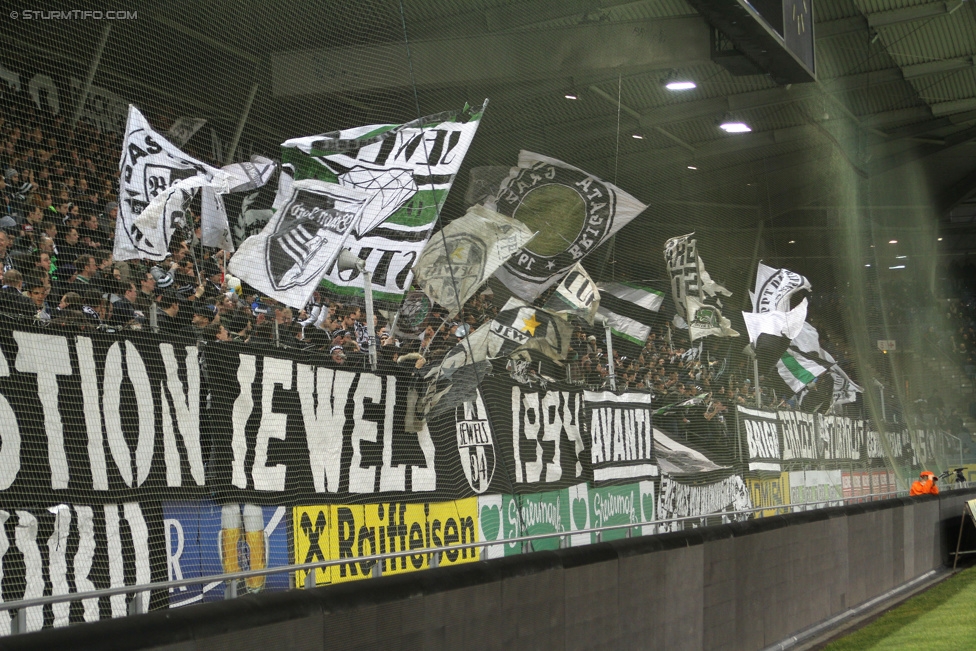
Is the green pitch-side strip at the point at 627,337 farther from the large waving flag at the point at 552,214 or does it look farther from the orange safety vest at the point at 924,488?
the orange safety vest at the point at 924,488


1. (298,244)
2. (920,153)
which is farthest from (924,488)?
(298,244)

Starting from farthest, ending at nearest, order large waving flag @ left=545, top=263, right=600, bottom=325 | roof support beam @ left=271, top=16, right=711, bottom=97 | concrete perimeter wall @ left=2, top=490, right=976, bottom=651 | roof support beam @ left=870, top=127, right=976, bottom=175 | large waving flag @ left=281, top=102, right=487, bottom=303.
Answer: roof support beam @ left=870, top=127, right=976, bottom=175 < large waving flag @ left=545, top=263, right=600, bottom=325 < roof support beam @ left=271, top=16, right=711, bottom=97 < large waving flag @ left=281, top=102, right=487, bottom=303 < concrete perimeter wall @ left=2, top=490, right=976, bottom=651

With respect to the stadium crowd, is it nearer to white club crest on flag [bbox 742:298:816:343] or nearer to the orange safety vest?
white club crest on flag [bbox 742:298:816:343]

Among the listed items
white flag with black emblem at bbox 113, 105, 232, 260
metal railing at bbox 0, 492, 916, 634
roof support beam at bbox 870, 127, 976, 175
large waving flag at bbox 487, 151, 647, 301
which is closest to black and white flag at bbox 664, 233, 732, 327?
large waving flag at bbox 487, 151, 647, 301

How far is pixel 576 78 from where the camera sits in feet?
23.9

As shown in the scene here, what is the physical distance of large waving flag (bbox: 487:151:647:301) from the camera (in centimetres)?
624

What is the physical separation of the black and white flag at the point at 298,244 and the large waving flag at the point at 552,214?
135 cm

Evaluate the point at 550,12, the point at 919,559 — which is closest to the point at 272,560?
the point at 550,12

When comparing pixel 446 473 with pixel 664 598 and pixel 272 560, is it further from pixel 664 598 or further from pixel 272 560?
pixel 664 598

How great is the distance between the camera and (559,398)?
6.46 m

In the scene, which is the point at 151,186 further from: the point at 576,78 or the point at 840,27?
the point at 840,27

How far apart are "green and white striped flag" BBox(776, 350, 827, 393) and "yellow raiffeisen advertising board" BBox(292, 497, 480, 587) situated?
5945 mm

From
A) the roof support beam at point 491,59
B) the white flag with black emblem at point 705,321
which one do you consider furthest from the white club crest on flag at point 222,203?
the white flag with black emblem at point 705,321

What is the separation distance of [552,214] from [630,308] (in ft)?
3.86
